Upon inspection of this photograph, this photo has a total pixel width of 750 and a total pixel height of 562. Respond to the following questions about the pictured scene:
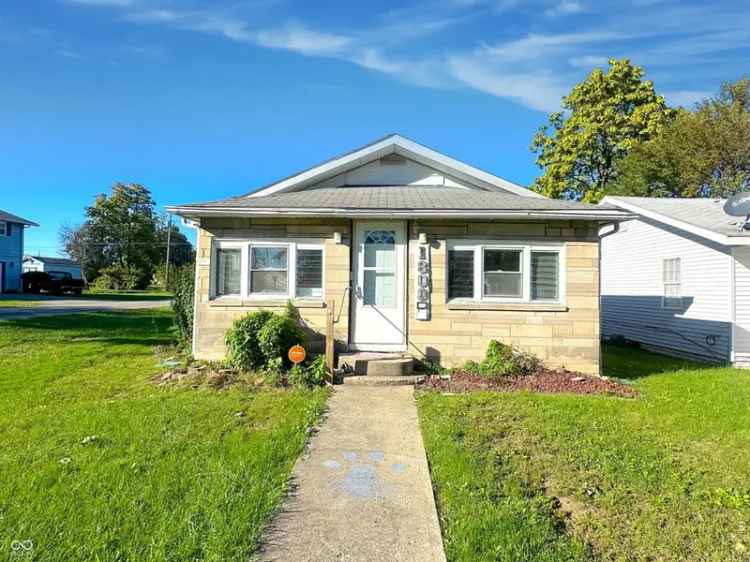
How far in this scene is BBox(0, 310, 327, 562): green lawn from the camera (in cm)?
270

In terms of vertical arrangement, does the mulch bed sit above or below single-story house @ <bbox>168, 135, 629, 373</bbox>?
below

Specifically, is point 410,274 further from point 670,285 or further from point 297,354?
point 670,285

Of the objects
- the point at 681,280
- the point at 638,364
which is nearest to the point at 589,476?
the point at 638,364

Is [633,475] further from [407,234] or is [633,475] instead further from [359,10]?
[359,10]

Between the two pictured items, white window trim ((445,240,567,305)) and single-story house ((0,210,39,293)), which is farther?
single-story house ((0,210,39,293))

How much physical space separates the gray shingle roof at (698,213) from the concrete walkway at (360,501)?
9.04 meters

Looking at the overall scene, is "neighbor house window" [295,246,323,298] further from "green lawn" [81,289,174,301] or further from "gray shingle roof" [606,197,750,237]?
"green lawn" [81,289,174,301]

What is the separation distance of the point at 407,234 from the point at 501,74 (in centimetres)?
817

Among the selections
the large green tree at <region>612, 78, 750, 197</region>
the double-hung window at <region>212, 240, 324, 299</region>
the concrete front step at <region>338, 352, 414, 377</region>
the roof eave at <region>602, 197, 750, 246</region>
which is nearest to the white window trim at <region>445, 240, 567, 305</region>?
the concrete front step at <region>338, 352, 414, 377</region>

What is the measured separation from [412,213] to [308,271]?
222 centimetres

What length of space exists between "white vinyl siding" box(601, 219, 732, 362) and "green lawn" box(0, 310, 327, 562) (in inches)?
355

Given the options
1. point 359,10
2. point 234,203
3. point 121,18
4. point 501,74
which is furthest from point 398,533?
point 501,74

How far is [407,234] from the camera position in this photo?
7.93 m

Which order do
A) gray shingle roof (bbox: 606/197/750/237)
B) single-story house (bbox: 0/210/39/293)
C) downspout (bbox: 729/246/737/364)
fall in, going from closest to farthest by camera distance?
downspout (bbox: 729/246/737/364) → gray shingle roof (bbox: 606/197/750/237) → single-story house (bbox: 0/210/39/293)
